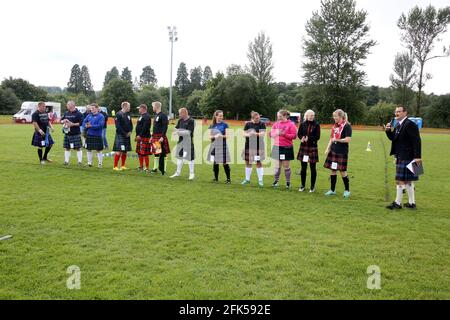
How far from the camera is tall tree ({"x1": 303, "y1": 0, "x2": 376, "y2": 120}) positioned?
50219mm

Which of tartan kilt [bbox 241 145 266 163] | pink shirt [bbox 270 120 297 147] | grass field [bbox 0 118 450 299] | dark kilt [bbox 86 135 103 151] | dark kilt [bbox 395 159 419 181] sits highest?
pink shirt [bbox 270 120 297 147]

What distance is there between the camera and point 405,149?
716 centimetres

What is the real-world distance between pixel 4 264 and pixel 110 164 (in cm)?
805

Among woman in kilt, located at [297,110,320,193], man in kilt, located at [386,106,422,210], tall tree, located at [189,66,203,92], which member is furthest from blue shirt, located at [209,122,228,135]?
tall tree, located at [189,66,203,92]

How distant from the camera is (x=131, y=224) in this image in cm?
570

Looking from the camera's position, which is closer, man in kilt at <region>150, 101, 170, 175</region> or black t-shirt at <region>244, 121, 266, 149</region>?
black t-shirt at <region>244, 121, 266, 149</region>

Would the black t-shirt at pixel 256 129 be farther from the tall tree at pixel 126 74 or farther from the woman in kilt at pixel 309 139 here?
the tall tree at pixel 126 74

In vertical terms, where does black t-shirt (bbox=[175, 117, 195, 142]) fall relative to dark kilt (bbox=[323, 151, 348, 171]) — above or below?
above

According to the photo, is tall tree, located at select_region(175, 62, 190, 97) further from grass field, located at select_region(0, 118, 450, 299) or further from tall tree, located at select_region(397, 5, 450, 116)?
grass field, located at select_region(0, 118, 450, 299)

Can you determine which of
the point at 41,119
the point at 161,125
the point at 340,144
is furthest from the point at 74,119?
the point at 340,144

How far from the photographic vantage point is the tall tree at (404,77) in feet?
177

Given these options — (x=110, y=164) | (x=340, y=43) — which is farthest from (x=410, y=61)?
(x=110, y=164)

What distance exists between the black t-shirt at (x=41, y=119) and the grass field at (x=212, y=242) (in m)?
2.75

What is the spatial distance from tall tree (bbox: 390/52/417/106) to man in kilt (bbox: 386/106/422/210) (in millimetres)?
52078
